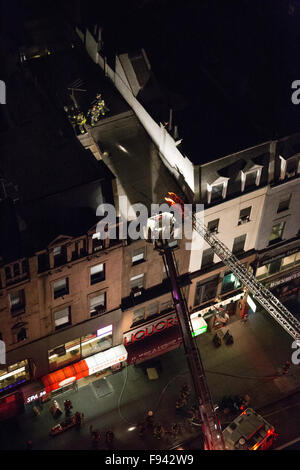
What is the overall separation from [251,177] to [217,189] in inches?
122

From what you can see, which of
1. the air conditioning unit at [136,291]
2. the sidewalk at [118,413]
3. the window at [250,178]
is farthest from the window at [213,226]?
the sidewalk at [118,413]

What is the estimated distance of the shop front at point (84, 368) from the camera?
142 feet

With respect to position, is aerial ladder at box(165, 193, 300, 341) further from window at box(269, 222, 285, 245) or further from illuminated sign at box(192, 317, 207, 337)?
illuminated sign at box(192, 317, 207, 337)

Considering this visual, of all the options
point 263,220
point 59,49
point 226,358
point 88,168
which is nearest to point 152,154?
point 88,168

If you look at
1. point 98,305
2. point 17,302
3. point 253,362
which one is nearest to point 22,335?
point 17,302

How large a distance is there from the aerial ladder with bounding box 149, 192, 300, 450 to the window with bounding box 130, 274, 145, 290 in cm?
233

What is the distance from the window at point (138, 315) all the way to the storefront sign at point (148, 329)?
797 millimetres

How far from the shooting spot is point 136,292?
4366 cm

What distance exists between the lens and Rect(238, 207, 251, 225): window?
4322 centimetres

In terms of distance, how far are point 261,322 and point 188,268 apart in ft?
41.2

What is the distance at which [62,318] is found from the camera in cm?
4125

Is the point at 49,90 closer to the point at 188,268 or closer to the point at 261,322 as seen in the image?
the point at 188,268

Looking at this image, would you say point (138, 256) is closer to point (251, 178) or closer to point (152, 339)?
point (152, 339)

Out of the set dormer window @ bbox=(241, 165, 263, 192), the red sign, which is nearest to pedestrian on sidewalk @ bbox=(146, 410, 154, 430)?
the red sign
